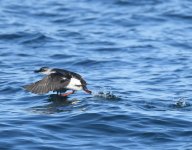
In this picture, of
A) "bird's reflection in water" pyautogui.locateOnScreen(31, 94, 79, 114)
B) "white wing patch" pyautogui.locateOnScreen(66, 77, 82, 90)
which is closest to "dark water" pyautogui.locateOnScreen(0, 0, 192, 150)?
"bird's reflection in water" pyautogui.locateOnScreen(31, 94, 79, 114)

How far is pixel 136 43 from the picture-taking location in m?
19.3

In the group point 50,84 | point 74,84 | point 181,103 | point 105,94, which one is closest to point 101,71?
point 105,94

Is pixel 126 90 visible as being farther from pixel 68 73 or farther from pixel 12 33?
pixel 12 33

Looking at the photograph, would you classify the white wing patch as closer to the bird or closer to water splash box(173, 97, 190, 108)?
the bird

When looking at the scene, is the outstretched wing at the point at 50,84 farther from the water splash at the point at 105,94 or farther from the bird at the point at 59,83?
the water splash at the point at 105,94

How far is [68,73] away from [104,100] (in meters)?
0.88

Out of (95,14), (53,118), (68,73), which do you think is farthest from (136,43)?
(53,118)

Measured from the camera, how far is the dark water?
10625mm

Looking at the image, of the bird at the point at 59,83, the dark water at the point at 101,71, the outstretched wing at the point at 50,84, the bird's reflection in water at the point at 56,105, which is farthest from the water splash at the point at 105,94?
the outstretched wing at the point at 50,84

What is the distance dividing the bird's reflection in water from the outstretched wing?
293mm

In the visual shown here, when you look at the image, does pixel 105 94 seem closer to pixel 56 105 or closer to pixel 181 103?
pixel 56 105

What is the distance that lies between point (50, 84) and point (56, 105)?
18.3 inches

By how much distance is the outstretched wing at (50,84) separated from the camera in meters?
12.8

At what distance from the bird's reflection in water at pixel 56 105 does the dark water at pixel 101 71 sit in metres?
0.02
